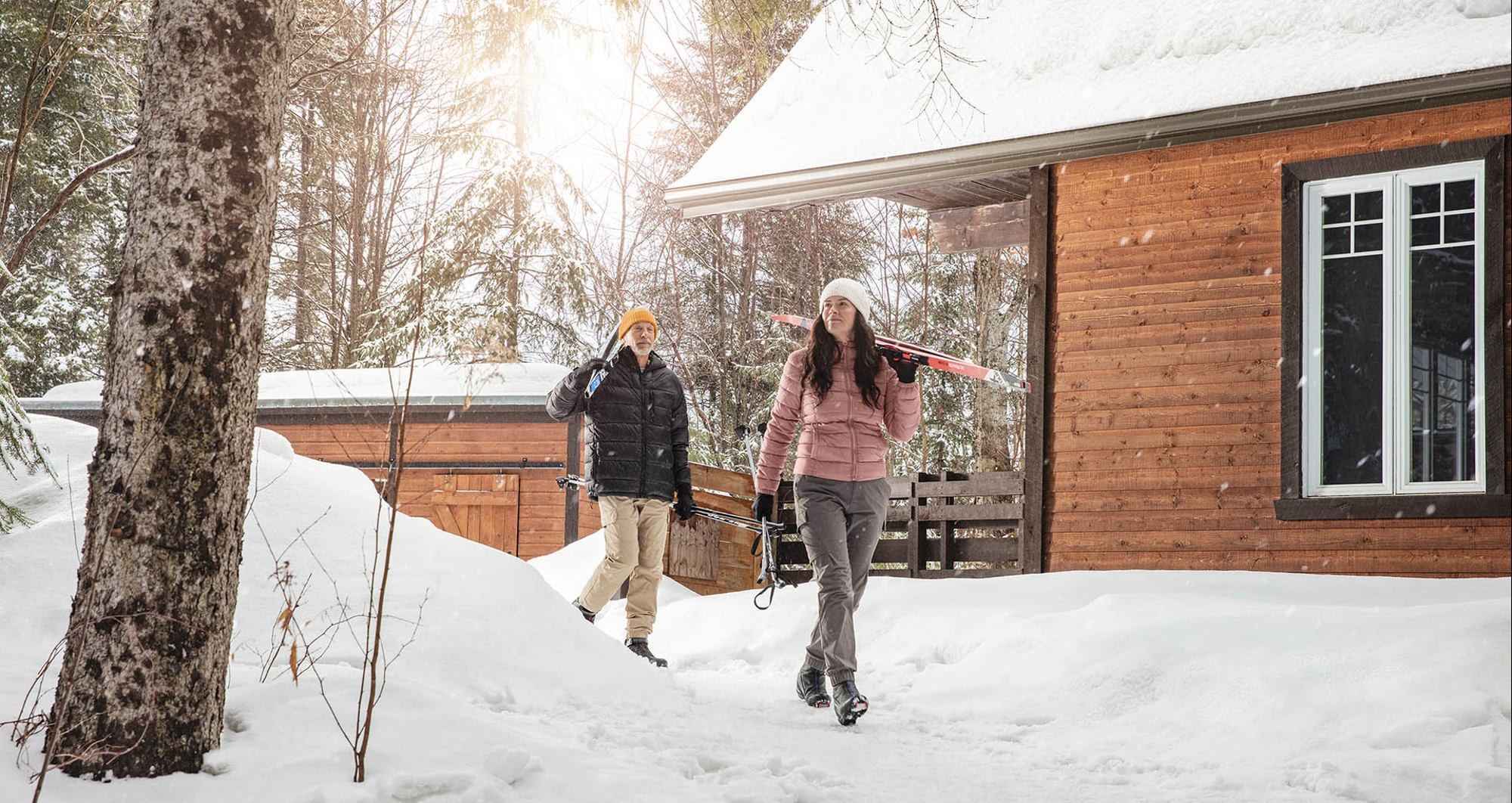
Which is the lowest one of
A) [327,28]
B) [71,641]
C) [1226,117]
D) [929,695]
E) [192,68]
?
[929,695]

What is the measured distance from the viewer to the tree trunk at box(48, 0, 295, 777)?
3.06 metres

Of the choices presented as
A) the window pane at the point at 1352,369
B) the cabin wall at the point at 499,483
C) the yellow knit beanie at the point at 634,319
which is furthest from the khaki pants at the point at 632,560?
the cabin wall at the point at 499,483

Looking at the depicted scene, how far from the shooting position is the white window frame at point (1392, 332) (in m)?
6.82

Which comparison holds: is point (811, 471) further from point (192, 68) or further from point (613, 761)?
point (192, 68)

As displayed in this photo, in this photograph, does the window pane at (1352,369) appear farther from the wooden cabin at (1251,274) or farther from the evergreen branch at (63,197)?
the evergreen branch at (63,197)

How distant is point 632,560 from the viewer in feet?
22.1

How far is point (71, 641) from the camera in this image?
3.04 m

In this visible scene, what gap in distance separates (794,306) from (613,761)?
18.1 m

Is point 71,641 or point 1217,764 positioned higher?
point 71,641

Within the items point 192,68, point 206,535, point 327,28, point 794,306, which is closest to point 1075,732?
point 206,535

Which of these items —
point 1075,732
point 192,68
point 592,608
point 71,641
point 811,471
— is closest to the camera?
point 71,641

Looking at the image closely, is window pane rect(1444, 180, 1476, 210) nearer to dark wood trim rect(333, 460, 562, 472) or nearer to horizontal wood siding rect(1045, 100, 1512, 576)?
horizontal wood siding rect(1045, 100, 1512, 576)

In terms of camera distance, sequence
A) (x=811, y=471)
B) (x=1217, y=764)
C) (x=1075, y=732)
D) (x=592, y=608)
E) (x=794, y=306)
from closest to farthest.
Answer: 1. (x=1217, y=764)
2. (x=1075, y=732)
3. (x=811, y=471)
4. (x=592, y=608)
5. (x=794, y=306)

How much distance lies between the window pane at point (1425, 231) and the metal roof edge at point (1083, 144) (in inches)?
26.7
